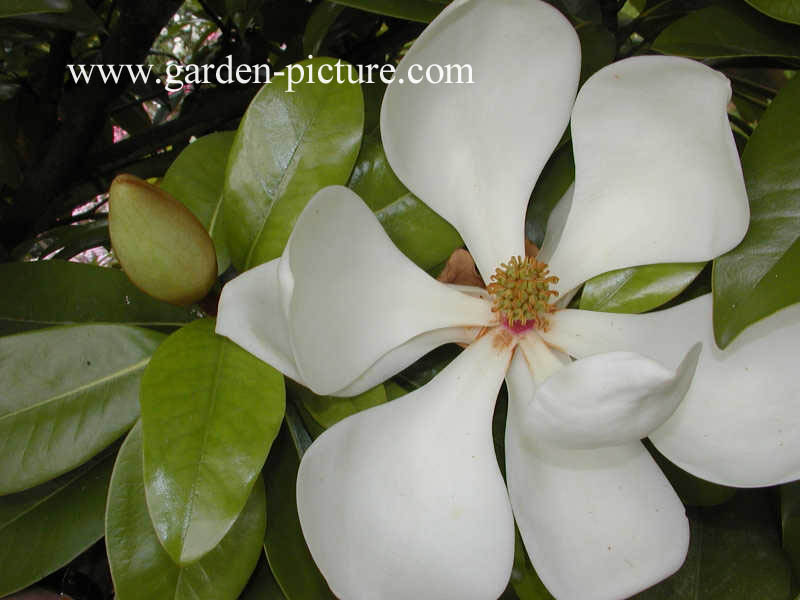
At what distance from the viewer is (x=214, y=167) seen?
704 millimetres

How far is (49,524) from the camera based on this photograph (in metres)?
0.67

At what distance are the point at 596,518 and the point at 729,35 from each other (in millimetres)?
458

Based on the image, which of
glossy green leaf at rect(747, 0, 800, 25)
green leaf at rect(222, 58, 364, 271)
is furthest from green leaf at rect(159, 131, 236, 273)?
glossy green leaf at rect(747, 0, 800, 25)

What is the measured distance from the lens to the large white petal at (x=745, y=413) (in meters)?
0.53

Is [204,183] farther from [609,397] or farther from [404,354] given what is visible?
[609,397]

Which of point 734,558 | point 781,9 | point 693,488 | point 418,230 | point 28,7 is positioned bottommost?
point 734,558

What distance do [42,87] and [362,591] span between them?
1.02 metres

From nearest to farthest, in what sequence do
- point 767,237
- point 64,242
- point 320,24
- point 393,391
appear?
point 767,237 → point 393,391 → point 320,24 → point 64,242

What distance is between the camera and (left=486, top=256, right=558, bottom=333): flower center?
60 cm

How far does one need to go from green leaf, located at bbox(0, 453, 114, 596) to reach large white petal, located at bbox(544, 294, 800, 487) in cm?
50

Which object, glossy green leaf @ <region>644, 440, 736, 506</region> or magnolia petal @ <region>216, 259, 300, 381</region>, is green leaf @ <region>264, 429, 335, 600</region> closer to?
magnolia petal @ <region>216, 259, 300, 381</region>

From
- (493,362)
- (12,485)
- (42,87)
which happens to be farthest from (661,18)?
(42,87)

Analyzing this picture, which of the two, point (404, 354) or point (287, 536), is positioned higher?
point (404, 354)

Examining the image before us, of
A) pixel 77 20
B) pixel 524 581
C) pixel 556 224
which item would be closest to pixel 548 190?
pixel 556 224
